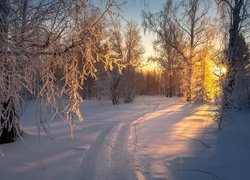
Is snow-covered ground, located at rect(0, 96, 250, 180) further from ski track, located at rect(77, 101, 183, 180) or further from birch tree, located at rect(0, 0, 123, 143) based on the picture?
birch tree, located at rect(0, 0, 123, 143)

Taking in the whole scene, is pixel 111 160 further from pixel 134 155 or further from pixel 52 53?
pixel 52 53

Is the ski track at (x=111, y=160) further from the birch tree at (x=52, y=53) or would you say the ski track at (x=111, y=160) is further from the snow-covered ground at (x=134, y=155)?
the birch tree at (x=52, y=53)

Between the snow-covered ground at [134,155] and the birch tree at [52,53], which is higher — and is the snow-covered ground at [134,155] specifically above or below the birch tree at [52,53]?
below

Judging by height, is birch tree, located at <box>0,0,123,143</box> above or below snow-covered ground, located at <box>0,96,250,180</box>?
above

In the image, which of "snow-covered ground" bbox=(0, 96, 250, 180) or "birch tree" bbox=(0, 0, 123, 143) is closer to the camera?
"birch tree" bbox=(0, 0, 123, 143)

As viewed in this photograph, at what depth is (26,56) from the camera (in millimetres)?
4336

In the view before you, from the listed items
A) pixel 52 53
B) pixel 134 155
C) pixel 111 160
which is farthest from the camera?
pixel 134 155

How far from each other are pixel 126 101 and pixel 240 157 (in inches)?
1026

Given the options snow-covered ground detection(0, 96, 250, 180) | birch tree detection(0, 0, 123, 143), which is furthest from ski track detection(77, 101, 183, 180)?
birch tree detection(0, 0, 123, 143)

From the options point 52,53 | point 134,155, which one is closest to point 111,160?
point 134,155

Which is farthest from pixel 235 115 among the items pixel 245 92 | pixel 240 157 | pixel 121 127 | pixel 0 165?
pixel 0 165

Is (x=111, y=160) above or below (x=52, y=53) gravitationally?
below

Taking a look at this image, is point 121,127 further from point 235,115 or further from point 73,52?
point 73,52

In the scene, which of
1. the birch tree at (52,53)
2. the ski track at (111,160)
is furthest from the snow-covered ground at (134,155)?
the birch tree at (52,53)
